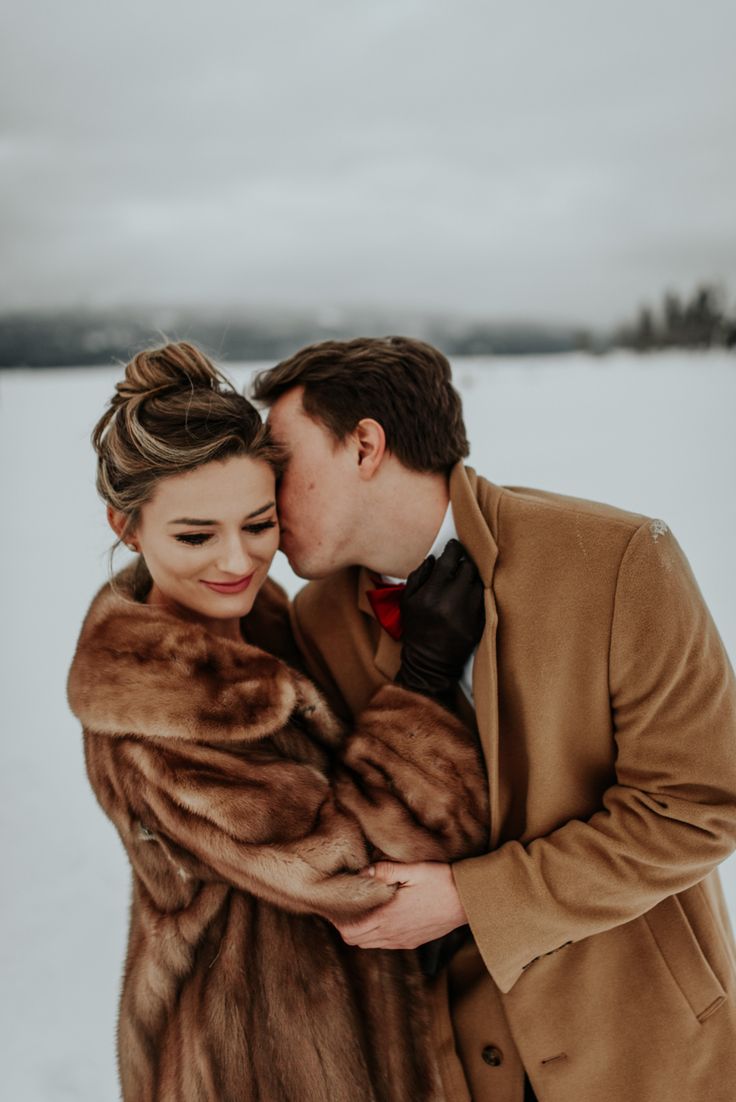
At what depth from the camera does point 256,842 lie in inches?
50.2

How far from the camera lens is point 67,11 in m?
1.89

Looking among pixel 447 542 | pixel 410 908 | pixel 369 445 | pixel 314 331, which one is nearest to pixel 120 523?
pixel 369 445

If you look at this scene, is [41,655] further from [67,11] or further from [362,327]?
[67,11]

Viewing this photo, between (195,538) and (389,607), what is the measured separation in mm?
391

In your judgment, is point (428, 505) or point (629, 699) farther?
point (428, 505)

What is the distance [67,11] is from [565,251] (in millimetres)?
1306

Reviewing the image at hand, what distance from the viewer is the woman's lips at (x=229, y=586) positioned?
1.43 m

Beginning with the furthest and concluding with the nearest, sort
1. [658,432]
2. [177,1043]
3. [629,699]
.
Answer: [658,432]
[177,1043]
[629,699]

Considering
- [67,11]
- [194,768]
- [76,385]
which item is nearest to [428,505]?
[194,768]

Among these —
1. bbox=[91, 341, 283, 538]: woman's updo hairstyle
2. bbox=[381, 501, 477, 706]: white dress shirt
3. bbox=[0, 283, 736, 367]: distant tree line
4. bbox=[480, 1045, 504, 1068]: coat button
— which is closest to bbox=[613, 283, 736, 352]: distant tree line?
bbox=[0, 283, 736, 367]: distant tree line

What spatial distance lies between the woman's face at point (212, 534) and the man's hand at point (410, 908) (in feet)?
1.63

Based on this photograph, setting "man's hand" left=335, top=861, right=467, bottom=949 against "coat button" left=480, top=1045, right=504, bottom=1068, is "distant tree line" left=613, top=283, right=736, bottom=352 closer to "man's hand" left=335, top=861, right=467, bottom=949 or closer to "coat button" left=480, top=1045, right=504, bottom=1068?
"man's hand" left=335, top=861, right=467, bottom=949

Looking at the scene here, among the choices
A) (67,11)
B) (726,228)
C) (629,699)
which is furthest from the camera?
(726,228)

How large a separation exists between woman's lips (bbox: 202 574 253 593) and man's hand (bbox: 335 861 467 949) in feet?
1.62
